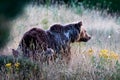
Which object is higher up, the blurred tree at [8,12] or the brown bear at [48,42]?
the blurred tree at [8,12]

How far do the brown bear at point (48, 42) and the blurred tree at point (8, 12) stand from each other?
3.84 feet

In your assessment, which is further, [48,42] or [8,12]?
[48,42]

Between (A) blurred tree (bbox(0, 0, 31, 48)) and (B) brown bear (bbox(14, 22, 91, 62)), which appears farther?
(B) brown bear (bbox(14, 22, 91, 62))

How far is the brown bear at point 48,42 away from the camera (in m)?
8.41

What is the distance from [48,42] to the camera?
8.65 metres

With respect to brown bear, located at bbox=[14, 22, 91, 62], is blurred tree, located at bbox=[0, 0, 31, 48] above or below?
above

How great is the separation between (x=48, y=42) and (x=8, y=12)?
201 centimetres

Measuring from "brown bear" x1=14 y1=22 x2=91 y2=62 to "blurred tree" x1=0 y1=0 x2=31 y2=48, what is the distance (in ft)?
3.84

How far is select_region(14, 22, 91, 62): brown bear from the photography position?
8.41 metres

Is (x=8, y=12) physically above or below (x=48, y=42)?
above

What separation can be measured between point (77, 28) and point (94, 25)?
7.29m

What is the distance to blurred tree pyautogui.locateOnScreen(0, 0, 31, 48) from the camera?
673 cm

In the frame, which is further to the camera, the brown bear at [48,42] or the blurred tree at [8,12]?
the brown bear at [48,42]

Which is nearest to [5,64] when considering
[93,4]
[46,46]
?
[46,46]
